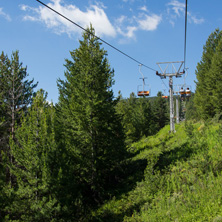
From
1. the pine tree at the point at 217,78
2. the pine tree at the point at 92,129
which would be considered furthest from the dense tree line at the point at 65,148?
the pine tree at the point at 217,78

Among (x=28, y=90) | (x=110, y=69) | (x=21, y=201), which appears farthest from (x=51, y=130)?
(x=28, y=90)

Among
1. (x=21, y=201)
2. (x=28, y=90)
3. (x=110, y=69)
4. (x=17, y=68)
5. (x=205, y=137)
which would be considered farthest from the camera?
(x=28, y=90)

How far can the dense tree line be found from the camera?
26.8 ft

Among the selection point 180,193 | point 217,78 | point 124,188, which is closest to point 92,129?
point 124,188

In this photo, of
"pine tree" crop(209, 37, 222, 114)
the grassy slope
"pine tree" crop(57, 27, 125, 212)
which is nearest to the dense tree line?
"pine tree" crop(57, 27, 125, 212)

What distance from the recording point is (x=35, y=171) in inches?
329

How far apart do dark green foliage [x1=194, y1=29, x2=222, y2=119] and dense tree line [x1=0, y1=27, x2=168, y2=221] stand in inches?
663

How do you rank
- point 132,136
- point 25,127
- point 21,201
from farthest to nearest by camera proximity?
point 132,136 < point 25,127 < point 21,201

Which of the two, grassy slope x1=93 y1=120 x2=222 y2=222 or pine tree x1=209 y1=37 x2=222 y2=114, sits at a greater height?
pine tree x1=209 y1=37 x2=222 y2=114

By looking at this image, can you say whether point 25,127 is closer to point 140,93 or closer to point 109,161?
point 109,161

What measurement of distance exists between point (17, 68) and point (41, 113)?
32.9 feet

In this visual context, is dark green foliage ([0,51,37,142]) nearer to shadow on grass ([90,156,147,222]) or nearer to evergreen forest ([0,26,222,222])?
evergreen forest ([0,26,222,222])

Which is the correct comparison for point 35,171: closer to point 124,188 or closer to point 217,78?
point 124,188

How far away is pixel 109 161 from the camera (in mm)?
12617
